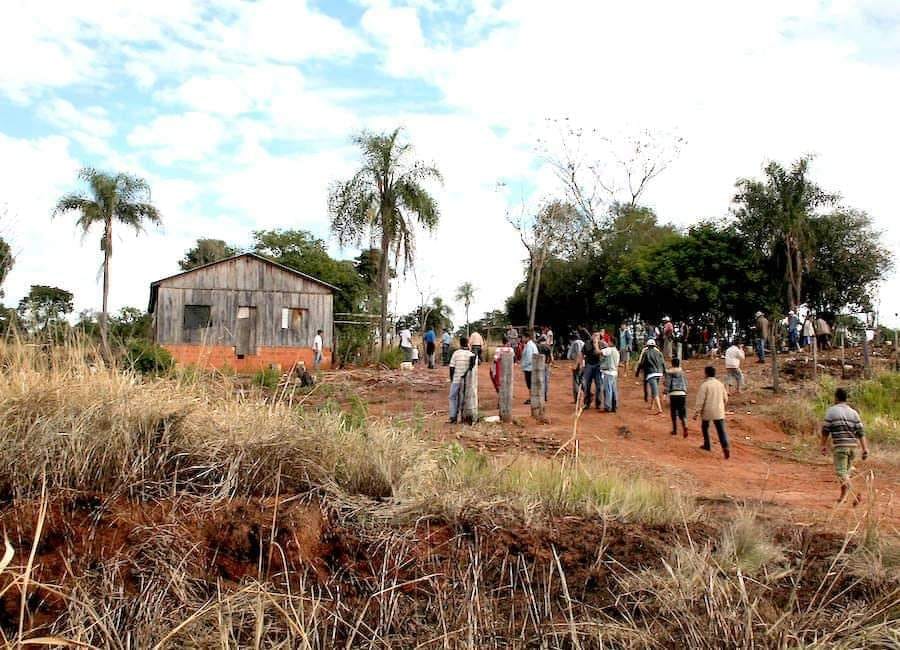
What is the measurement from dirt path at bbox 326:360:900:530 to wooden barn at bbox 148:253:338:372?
1120 centimetres

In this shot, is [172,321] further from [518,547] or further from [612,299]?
[518,547]

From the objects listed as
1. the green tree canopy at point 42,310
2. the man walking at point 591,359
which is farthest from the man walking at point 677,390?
the green tree canopy at point 42,310

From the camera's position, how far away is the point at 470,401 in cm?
1408

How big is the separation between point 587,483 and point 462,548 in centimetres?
193

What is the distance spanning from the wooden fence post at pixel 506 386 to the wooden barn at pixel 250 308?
17.6 m

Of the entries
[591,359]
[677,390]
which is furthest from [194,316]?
[677,390]

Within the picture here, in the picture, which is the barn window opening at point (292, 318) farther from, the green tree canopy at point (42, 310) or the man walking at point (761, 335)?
the green tree canopy at point (42, 310)

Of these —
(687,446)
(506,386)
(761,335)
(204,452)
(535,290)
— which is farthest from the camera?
(535,290)

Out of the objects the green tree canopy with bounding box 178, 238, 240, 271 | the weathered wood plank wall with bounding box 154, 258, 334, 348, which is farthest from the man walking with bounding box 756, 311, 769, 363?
the green tree canopy with bounding box 178, 238, 240, 271

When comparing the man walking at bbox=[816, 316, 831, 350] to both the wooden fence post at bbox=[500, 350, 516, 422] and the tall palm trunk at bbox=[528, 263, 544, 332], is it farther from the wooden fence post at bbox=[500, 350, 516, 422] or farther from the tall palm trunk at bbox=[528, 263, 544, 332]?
the wooden fence post at bbox=[500, 350, 516, 422]

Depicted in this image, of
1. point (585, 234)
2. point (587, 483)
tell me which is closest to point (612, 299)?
point (585, 234)

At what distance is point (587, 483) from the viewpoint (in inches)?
266

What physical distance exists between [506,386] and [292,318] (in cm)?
1916

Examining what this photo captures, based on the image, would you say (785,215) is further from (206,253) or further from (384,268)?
(206,253)
